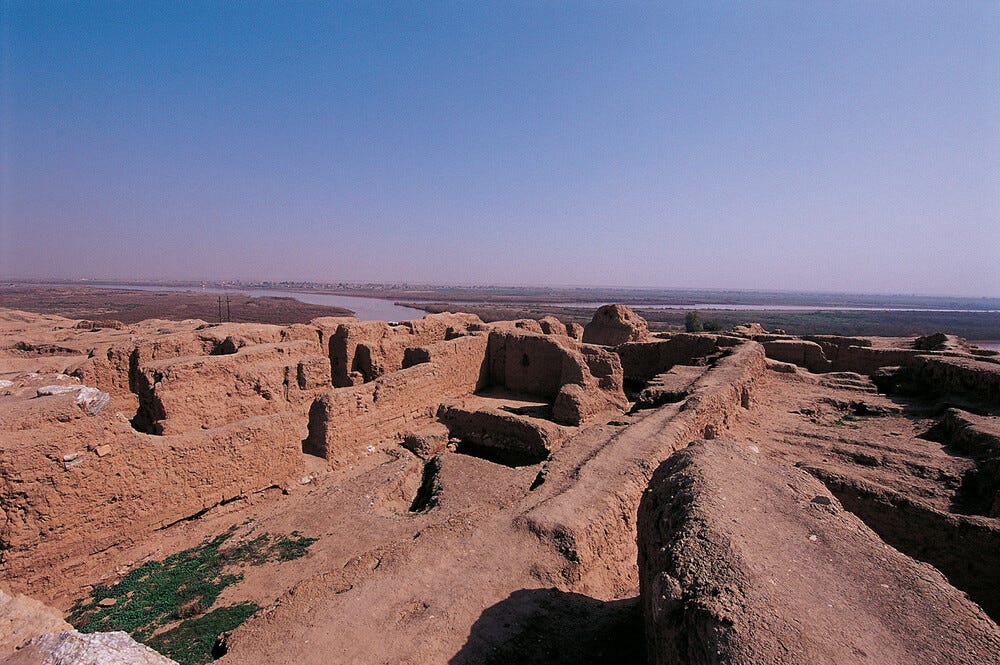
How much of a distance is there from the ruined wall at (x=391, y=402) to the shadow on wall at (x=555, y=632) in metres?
5.76

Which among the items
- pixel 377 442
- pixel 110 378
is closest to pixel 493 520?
pixel 377 442

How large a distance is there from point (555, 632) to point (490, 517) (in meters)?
1.86

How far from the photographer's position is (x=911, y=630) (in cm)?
218

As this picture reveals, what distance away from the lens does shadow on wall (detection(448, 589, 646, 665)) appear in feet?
11.7

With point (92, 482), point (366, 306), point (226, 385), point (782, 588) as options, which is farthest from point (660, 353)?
point (366, 306)

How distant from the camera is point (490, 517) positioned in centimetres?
562

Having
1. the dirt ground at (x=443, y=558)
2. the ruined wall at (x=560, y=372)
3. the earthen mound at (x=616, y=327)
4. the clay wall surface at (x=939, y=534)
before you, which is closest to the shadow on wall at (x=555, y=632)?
the dirt ground at (x=443, y=558)

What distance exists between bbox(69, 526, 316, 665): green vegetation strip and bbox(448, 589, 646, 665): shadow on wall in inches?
111

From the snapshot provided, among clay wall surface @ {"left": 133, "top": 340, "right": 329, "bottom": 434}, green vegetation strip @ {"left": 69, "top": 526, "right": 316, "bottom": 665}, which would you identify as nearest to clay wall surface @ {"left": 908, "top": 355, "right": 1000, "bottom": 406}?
green vegetation strip @ {"left": 69, "top": 526, "right": 316, "bottom": 665}

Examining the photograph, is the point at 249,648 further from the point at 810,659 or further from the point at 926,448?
the point at 926,448

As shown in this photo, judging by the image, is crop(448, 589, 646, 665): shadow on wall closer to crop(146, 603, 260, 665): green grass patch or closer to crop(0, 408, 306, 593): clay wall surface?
crop(146, 603, 260, 665): green grass patch

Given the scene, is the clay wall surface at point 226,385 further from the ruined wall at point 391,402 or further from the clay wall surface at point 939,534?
the clay wall surface at point 939,534

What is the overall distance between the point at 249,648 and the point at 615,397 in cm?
1020

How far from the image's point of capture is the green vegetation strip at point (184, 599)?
455cm
